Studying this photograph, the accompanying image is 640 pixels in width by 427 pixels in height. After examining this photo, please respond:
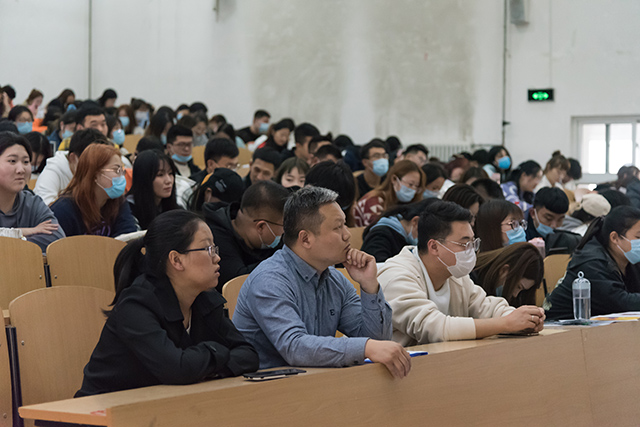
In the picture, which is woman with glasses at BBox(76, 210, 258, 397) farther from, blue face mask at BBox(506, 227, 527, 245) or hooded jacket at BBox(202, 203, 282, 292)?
blue face mask at BBox(506, 227, 527, 245)

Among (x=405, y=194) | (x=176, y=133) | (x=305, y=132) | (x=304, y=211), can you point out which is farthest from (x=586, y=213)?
(x=304, y=211)

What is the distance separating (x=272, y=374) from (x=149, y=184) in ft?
8.74

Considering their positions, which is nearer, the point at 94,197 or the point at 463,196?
the point at 94,197

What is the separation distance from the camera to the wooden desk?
5.75 feet

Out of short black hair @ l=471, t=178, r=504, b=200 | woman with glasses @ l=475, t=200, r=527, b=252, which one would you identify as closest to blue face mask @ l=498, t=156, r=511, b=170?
short black hair @ l=471, t=178, r=504, b=200

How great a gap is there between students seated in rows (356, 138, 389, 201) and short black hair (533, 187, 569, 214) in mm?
1814

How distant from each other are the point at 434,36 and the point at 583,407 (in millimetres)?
8520

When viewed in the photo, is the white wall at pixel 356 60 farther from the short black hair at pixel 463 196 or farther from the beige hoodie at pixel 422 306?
the beige hoodie at pixel 422 306

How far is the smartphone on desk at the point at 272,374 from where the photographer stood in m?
1.97

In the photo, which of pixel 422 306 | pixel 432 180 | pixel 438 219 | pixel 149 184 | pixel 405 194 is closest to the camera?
pixel 422 306

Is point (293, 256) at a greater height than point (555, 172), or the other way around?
point (555, 172)

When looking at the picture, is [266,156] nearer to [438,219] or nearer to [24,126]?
[438,219]

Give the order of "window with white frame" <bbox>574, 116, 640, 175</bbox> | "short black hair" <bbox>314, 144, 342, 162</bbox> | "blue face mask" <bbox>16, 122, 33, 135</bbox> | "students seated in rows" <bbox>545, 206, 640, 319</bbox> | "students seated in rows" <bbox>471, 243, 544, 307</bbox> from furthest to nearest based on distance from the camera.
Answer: "window with white frame" <bbox>574, 116, 640, 175</bbox> → "blue face mask" <bbox>16, 122, 33, 135</bbox> → "short black hair" <bbox>314, 144, 342, 162</bbox> → "students seated in rows" <bbox>545, 206, 640, 319</bbox> → "students seated in rows" <bbox>471, 243, 544, 307</bbox>

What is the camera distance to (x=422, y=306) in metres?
2.89
